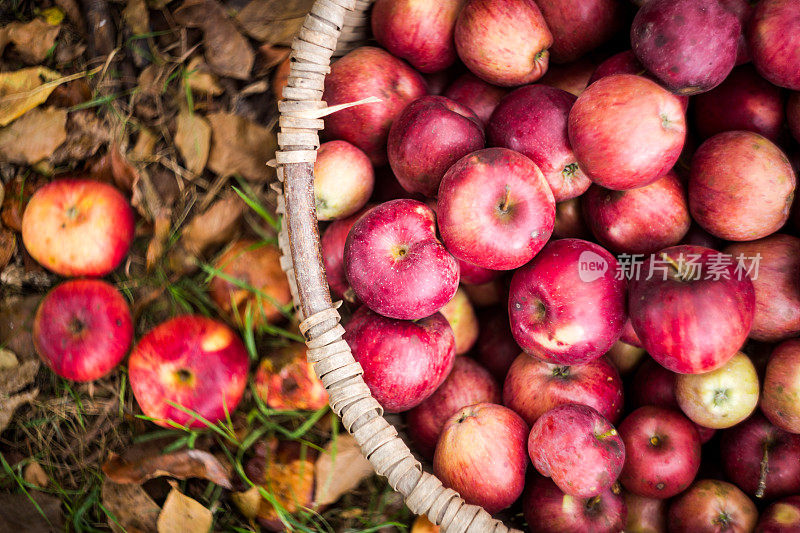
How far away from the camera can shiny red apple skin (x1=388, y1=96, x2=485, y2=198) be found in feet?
4.99

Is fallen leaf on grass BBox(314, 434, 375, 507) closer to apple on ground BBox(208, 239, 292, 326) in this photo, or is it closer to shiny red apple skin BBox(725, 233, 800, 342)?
apple on ground BBox(208, 239, 292, 326)

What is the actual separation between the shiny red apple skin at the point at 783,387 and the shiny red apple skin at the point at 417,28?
1.33 meters

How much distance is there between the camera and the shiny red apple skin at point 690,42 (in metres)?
1.37

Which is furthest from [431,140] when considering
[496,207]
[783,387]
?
[783,387]

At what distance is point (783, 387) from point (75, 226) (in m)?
2.14

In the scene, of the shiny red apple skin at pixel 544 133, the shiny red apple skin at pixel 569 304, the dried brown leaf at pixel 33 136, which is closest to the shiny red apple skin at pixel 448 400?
the shiny red apple skin at pixel 569 304

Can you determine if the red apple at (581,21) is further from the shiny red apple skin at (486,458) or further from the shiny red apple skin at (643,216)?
the shiny red apple skin at (486,458)

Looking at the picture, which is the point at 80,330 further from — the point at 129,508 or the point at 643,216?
the point at 643,216

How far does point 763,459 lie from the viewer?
1.50 metres

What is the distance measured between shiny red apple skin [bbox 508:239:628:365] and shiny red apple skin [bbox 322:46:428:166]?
65cm

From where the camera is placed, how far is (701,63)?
1.37 meters

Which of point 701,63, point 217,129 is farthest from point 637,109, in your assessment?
point 217,129

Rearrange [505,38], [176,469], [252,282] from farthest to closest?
[252,282] → [176,469] → [505,38]

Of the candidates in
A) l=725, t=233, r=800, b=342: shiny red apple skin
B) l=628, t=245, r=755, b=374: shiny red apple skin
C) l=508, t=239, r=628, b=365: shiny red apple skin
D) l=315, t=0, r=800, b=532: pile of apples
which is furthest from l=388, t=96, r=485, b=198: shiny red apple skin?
l=725, t=233, r=800, b=342: shiny red apple skin
